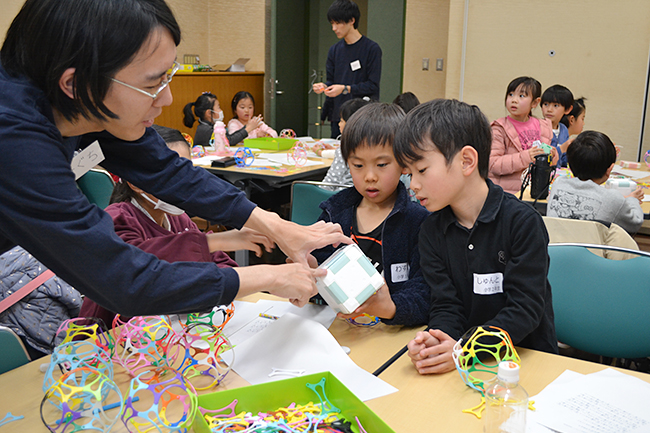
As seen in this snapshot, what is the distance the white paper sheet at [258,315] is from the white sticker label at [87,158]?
20.0 inches

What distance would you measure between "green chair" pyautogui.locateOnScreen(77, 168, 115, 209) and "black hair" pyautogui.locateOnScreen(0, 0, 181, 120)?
2053mm

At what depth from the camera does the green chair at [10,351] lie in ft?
3.70

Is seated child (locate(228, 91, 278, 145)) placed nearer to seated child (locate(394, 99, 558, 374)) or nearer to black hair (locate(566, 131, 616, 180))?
black hair (locate(566, 131, 616, 180))

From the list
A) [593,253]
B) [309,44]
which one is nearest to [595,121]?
[309,44]

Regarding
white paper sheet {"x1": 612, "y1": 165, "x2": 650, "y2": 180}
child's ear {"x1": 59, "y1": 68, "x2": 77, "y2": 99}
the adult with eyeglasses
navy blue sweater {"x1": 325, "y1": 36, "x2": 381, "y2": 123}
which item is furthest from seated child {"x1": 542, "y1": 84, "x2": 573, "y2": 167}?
child's ear {"x1": 59, "y1": 68, "x2": 77, "y2": 99}

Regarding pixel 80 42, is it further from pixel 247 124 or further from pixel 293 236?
pixel 247 124

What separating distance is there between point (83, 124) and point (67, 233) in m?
0.27

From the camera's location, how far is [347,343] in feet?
4.17

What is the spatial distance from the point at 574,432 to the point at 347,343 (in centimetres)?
53

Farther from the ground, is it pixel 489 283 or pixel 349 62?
pixel 349 62

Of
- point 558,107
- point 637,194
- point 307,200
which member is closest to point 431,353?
point 307,200

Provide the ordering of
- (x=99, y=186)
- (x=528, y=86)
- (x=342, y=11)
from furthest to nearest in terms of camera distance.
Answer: (x=342, y=11) < (x=528, y=86) < (x=99, y=186)

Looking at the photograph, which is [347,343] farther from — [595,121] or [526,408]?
[595,121]

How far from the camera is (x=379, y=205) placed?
174 centimetres
